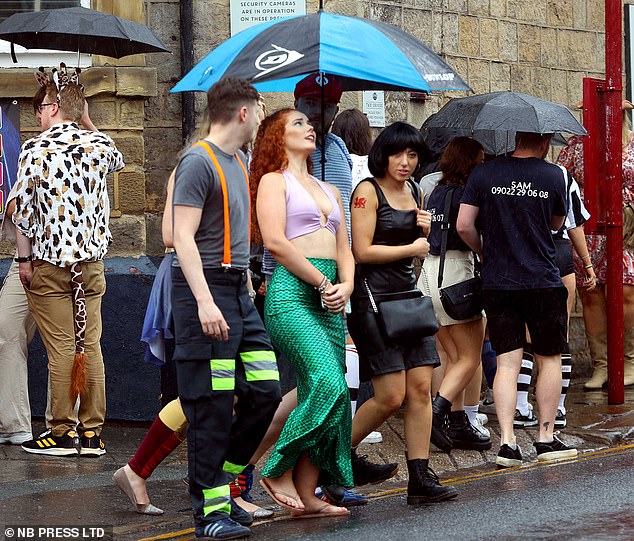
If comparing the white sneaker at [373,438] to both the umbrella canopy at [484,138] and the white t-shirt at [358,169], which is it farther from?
the umbrella canopy at [484,138]

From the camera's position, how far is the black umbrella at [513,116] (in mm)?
8398

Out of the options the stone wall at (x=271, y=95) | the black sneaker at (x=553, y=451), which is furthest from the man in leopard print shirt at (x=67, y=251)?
the black sneaker at (x=553, y=451)

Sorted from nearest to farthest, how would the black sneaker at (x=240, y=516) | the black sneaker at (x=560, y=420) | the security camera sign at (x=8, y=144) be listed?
1. the black sneaker at (x=240, y=516)
2. the black sneaker at (x=560, y=420)
3. the security camera sign at (x=8, y=144)

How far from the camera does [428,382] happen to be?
7.00m

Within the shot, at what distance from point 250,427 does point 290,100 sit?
4.50m

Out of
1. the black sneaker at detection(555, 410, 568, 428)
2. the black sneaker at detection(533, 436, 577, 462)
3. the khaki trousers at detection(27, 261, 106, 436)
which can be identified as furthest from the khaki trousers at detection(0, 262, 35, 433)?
the black sneaker at detection(555, 410, 568, 428)

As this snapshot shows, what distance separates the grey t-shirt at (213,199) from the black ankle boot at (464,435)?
2.92 metres

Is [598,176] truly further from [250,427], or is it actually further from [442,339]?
[250,427]

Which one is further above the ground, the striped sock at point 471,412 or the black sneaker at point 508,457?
the striped sock at point 471,412

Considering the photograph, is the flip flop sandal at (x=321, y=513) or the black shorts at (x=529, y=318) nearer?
the flip flop sandal at (x=321, y=513)

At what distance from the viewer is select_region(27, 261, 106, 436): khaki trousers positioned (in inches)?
330

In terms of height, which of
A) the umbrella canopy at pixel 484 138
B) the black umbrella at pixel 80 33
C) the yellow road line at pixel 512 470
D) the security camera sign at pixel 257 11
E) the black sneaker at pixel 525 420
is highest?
the security camera sign at pixel 257 11

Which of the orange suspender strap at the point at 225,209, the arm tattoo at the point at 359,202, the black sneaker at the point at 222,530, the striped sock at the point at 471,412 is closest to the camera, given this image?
the black sneaker at the point at 222,530

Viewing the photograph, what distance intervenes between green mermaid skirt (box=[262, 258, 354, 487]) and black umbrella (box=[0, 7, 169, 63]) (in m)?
2.67
